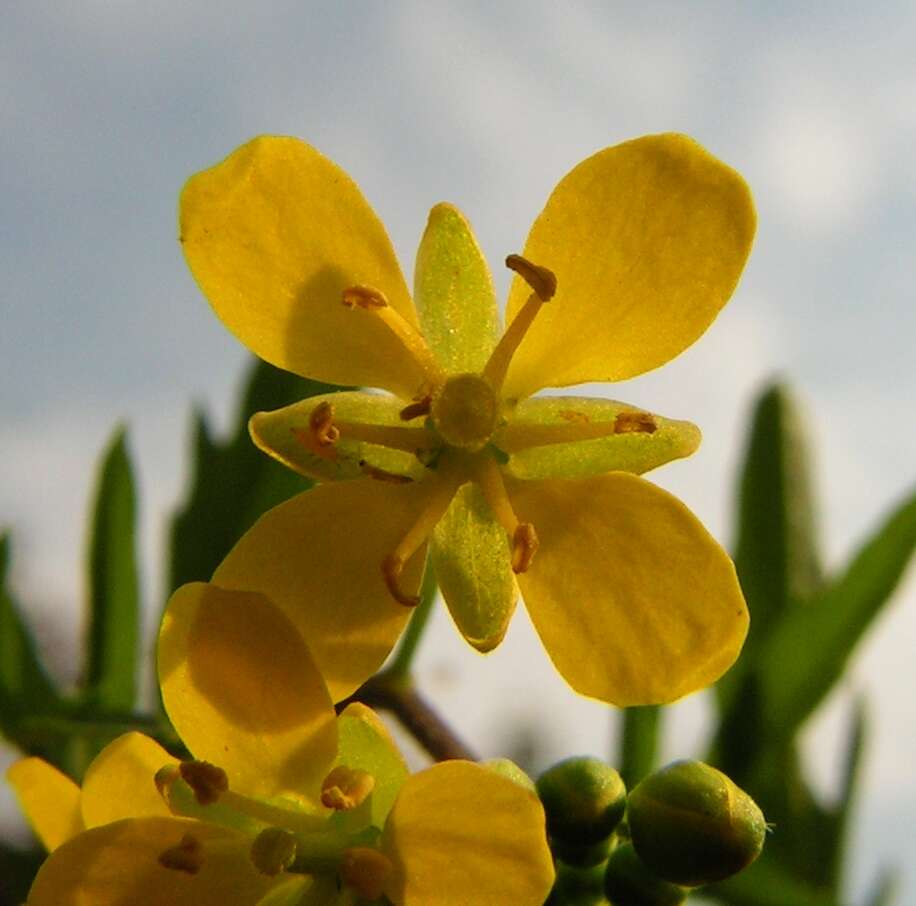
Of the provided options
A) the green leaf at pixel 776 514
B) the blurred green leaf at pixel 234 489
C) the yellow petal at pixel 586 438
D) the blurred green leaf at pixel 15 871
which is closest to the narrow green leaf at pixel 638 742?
the green leaf at pixel 776 514

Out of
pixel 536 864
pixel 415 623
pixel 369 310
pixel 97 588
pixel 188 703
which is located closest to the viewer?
pixel 536 864

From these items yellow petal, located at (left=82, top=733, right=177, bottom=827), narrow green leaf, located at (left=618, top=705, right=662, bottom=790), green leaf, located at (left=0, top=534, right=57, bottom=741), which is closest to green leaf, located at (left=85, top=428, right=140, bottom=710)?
green leaf, located at (left=0, top=534, right=57, bottom=741)

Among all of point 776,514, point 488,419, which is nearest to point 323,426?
point 488,419

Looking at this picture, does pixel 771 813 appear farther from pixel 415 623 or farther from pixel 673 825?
pixel 673 825

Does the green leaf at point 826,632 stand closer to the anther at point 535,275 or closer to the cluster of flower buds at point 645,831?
the cluster of flower buds at point 645,831

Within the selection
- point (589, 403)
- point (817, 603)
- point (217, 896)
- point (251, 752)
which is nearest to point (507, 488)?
point (589, 403)

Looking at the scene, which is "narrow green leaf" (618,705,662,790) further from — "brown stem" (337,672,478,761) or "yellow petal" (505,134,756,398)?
"yellow petal" (505,134,756,398)
